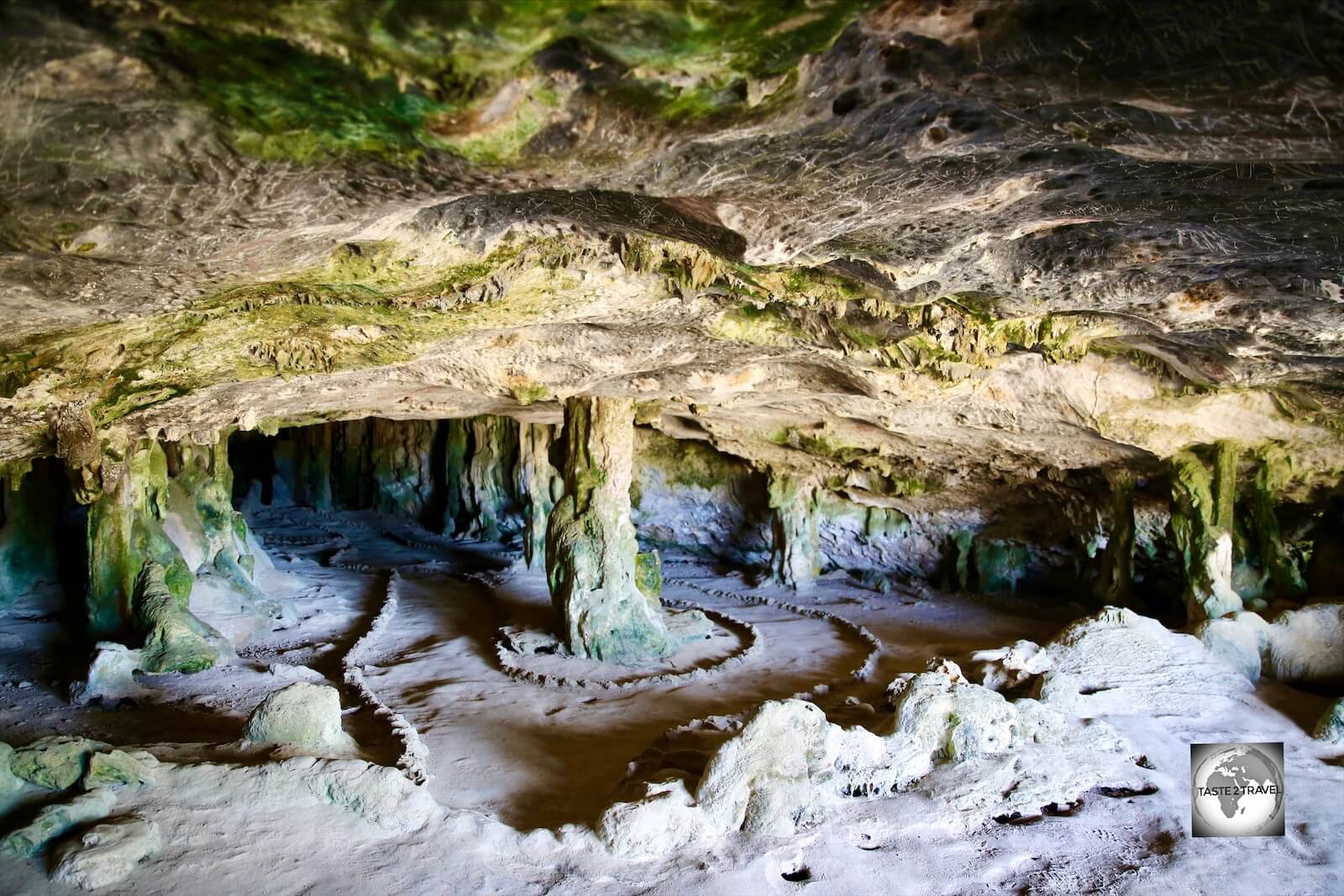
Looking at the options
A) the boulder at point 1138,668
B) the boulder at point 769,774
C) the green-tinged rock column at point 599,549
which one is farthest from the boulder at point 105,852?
the boulder at point 1138,668

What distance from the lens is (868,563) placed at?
54.2ft

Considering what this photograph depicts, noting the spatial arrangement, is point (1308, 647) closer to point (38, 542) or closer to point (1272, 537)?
point (1272, 537)

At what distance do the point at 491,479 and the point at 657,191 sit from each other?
49.0ft

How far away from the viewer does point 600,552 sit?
1003 centimetres

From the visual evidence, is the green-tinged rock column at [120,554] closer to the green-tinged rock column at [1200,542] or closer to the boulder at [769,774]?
the boulder at [769,774]

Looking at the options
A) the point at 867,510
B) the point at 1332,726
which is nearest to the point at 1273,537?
the point at 1332,726

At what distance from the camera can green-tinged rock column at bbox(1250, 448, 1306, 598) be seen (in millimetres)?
10148

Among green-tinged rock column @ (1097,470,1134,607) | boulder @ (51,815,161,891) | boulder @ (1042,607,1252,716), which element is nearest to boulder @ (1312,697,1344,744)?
boulder @ (1042,607,1252,716)

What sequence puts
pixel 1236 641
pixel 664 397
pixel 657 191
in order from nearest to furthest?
pixel 657 191 → pixel 1236 641 → pixel 664 397

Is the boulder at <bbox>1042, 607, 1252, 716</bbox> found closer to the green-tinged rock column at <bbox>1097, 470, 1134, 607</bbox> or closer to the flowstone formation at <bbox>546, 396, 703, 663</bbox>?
the green-tinged rock column at <bbox>1097, 470, 1134, 607</bbox>

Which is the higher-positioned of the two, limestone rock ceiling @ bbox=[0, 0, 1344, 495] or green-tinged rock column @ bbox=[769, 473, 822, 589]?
limestone rock ceiling @ bbox=[0, 0, 1344, 495]

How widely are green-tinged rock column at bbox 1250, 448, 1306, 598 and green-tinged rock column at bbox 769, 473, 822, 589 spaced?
22.4ft

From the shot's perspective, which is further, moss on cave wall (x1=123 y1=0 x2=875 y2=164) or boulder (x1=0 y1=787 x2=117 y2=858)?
boulder (x1=0 y1=787 x2=117 y2=858)

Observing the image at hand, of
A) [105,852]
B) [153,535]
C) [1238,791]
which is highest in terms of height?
[153,535]
